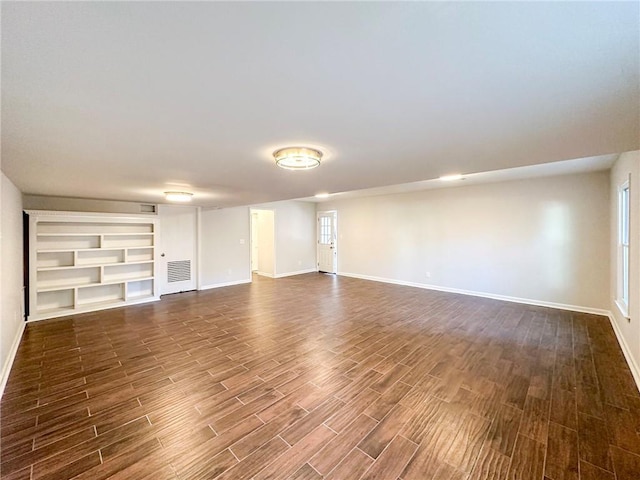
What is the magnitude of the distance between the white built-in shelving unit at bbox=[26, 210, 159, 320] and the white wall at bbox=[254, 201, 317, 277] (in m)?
3.31

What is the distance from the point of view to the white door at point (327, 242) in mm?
9031

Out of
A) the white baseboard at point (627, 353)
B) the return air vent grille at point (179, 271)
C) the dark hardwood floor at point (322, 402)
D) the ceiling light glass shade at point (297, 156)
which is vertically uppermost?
the ceiling light glass shade at point (297, 156)

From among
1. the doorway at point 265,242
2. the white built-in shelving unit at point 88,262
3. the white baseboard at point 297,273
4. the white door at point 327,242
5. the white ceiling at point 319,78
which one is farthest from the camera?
the white door at point 327,242

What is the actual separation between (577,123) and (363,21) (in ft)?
5.35

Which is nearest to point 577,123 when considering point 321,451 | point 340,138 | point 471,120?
point 471,120

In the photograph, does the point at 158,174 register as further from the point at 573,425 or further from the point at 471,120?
the point at 573,425

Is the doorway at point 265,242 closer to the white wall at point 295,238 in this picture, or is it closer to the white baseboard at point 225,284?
the white wall at point 295,238

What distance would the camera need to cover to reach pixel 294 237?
8.94 meters

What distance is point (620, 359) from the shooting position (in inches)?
120

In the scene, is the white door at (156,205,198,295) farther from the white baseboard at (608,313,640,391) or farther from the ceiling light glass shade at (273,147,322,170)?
the white baseboard at (608,313,640,391)

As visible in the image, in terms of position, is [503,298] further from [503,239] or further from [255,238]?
[255,238]

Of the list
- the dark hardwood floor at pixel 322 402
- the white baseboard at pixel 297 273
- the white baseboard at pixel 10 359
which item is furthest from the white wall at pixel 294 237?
the white baseboard at pixel 10 359

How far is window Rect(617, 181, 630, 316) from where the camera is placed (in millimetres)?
3480

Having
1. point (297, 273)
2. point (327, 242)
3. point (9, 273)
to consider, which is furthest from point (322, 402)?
point (327, 242)
